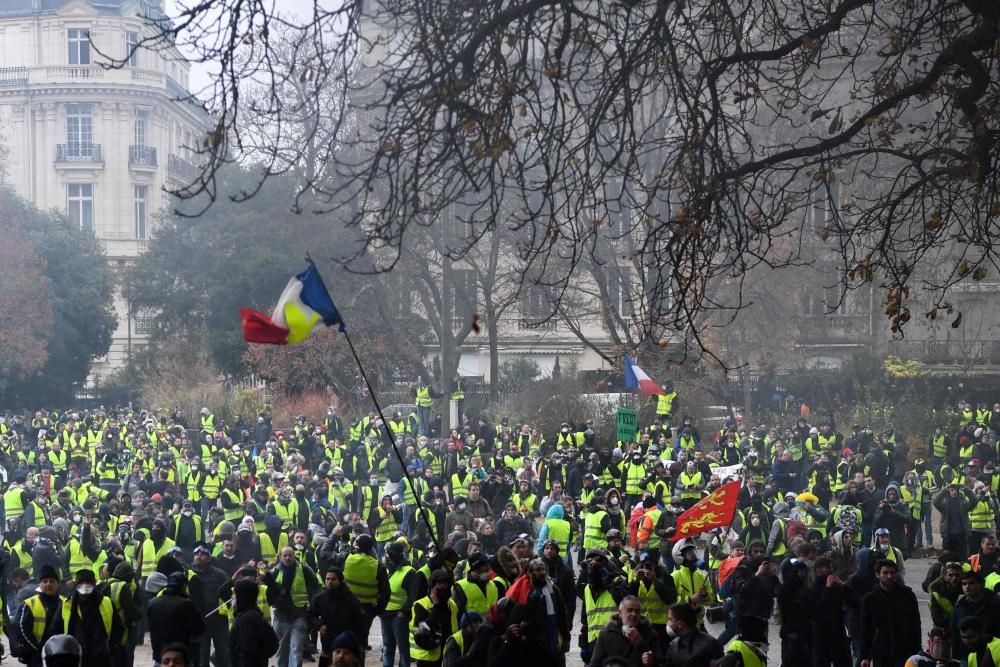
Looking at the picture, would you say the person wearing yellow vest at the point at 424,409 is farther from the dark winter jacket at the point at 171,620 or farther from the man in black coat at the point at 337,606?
the dark winter jacket at the point at 171,620

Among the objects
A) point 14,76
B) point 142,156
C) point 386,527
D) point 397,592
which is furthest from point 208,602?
point 14,76

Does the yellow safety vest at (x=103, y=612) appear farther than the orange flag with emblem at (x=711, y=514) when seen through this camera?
No

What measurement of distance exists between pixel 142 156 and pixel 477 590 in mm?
66413

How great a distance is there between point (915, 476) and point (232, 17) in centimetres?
1689

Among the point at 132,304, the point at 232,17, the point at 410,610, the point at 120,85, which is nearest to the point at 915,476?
the point at 410,610

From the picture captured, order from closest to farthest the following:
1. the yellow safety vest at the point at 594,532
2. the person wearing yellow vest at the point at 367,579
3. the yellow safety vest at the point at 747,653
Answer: the yellow safety vest at the point at 747,653
the person wearing yellow vest at the point at 367,579
the yellow safety vest at the point at 594,532

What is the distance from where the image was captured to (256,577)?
44.0 ft

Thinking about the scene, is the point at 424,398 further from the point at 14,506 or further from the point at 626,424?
the point at 14,506

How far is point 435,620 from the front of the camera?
1180cm

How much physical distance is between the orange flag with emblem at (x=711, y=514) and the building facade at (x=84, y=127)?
59922mm

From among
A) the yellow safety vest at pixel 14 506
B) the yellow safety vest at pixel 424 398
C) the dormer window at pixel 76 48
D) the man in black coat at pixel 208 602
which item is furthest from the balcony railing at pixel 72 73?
the man in black coat at pixel 208 602

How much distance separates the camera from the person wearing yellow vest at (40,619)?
38.2ft

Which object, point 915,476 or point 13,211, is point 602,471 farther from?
point 13,211

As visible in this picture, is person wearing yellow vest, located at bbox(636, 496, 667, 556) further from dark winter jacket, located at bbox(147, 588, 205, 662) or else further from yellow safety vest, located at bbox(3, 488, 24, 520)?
yellow safety vest, located at bbox(3, 488, 24, 520)
